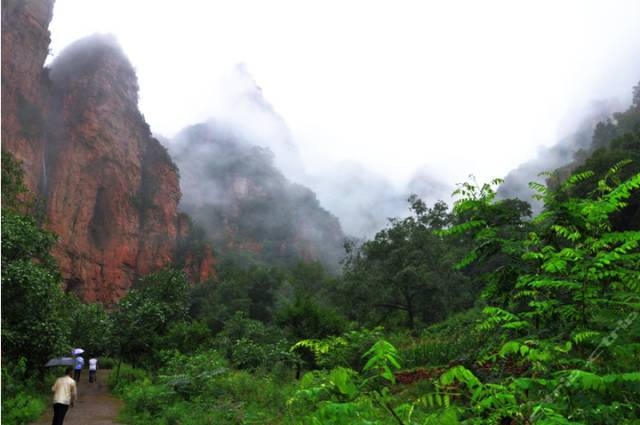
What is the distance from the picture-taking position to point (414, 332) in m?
25.4

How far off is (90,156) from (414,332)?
167 ft

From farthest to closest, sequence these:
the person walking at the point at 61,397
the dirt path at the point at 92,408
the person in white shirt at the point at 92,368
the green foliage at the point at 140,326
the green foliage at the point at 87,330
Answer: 1. the green foliage at the point at 87,330
2. the green foliage at the point at 140,326
3. the person in white shirt at the point at 92,368
4. the dirt path at the point at 92,408
5. the person walking at the point at 61,397

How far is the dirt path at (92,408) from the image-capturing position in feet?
36.9

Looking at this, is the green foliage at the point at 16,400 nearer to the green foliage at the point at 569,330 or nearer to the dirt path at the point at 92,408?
the dirt path at the point at 92,408

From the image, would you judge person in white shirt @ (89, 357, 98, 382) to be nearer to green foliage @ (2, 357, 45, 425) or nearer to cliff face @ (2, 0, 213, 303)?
green foliage @ (2, 357, 45, 425)

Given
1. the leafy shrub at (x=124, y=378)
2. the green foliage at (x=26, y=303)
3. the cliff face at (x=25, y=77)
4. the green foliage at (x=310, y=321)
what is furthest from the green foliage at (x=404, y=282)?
the cliff face at (x=25, y=77)

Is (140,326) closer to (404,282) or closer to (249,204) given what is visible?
(404,282)

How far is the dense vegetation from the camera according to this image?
235 centimetres

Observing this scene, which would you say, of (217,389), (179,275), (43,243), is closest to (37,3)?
(179,275)

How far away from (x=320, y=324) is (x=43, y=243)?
12.3 m

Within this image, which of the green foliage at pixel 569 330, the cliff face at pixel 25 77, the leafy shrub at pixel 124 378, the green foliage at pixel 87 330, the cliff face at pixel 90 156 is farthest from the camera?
the cliff face at pixel 90 156

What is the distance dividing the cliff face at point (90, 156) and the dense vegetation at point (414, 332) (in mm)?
23745

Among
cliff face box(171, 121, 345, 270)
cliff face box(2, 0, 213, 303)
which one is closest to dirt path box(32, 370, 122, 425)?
cliff face box(2, 0, 213, 303)

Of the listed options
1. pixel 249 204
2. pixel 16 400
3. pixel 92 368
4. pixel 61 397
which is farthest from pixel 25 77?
pixel 249 204
